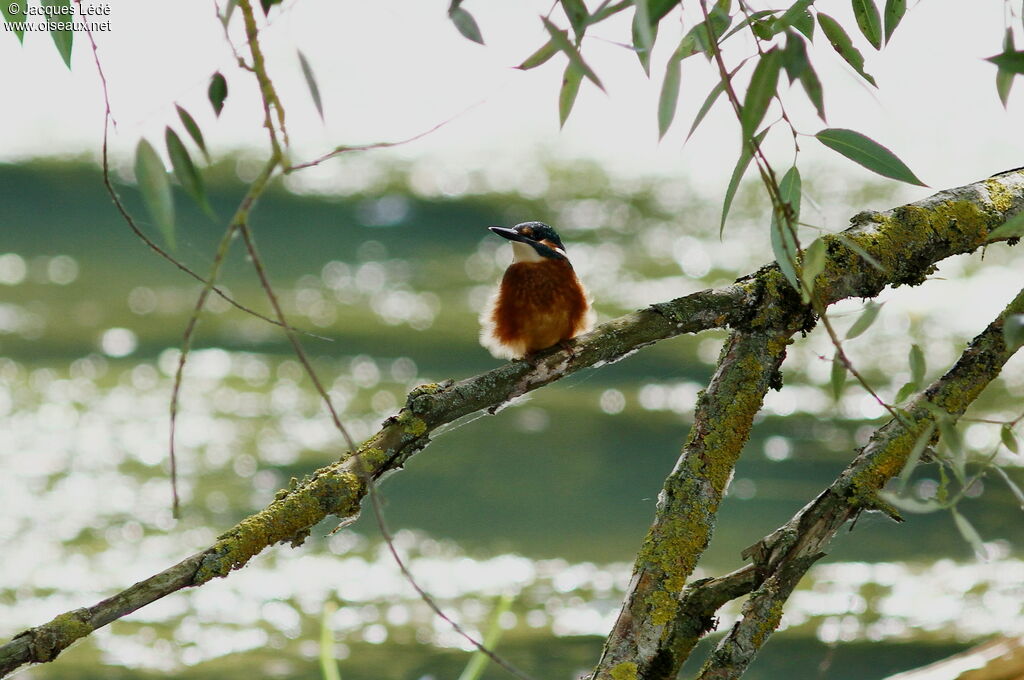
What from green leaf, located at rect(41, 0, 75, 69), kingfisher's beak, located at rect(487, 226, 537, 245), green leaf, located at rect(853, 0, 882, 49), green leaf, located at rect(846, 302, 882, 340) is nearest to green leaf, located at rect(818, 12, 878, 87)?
green leaf, located at rect(853, 0, 882, 49)

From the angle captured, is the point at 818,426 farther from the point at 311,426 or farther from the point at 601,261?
the point at 311,426

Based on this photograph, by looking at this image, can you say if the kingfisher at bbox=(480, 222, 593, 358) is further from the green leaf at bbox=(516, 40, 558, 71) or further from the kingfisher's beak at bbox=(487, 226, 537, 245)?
the green leaf at bbox=(516, 40, 558, 71)

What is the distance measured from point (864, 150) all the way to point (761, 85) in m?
0.21

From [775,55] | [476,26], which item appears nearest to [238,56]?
[476,26]

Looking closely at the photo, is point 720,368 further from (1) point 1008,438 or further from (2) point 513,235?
(2) point 513,235

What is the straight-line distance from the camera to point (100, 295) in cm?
561

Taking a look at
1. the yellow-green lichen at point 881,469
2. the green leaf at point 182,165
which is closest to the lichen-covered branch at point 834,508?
the yellow-green lichen at point 881,469

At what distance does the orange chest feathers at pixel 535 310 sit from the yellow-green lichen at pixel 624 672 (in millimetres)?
836

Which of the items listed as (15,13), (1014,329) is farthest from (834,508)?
(15,13)

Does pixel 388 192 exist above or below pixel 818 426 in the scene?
above

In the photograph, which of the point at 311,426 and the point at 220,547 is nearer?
the point at 220,547

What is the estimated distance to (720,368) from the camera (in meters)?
1.59

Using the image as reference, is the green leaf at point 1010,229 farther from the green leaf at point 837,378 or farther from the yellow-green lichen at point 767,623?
the yellow-green lichen at point 767,623

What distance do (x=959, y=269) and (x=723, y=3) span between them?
434 centimetres
